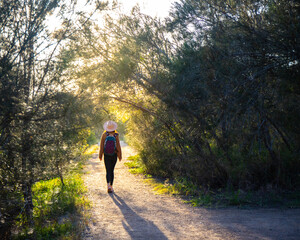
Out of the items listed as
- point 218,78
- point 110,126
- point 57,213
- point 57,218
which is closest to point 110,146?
point 110,126

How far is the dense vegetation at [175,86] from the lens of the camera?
4.78m

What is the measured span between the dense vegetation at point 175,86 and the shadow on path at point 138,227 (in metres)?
1.66

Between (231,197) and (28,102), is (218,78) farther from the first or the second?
(28,102)

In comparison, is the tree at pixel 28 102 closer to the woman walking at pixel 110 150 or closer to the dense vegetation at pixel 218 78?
the dense vegetation at pixel 218 78

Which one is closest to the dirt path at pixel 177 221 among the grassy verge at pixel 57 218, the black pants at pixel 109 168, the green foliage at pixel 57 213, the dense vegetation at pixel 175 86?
the grassy verge at pixel 57 218

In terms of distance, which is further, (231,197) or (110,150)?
(110,150)

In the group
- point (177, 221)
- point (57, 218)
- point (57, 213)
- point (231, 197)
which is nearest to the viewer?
point (177, 221)

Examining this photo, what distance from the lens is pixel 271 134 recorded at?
6.45 meters

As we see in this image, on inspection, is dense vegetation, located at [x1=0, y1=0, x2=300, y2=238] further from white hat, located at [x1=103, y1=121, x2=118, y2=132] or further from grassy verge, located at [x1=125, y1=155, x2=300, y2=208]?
white hat, located at [x1=103, y1=121, x2=118, y2=132]

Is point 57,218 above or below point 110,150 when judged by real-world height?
below

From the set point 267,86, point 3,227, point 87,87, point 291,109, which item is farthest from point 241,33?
point 3,227

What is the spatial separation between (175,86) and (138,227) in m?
3.05

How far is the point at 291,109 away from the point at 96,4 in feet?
14.3

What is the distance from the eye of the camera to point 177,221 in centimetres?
543
